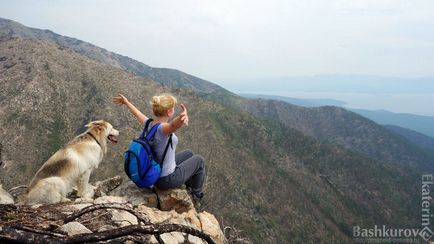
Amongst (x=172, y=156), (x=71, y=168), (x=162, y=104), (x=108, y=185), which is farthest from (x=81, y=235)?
(x=108, y=185)

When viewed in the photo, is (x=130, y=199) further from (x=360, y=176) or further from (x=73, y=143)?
(x=360, y=176)

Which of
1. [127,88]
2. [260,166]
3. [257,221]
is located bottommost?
[257,221]

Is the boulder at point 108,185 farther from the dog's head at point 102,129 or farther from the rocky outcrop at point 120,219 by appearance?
the dog's head at point 102,129

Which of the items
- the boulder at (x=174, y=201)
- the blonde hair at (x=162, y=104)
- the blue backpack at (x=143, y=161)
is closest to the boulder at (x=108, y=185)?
the boulder at (x=174, y=201)

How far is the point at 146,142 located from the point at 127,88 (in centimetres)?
9506

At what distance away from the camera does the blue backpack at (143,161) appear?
24.8ft

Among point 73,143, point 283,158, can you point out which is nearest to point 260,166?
point 283,158

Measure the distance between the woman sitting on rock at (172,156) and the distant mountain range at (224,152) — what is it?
5072 cm

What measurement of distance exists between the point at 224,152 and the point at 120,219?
106146mm

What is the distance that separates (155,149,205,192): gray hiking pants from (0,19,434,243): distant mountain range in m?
50.7

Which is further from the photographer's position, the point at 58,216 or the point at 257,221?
the point at 257,221

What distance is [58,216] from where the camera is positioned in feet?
20.3

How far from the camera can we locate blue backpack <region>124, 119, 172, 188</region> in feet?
24.8

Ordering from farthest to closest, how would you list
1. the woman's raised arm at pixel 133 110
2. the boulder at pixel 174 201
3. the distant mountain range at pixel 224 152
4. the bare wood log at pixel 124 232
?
1. the distant mountain range at pixel 224 152
2. the woman's raised arm at pixel 133 110
3. the boulder at pixel 174 201
4. the bare wood log at pixel 124 232
